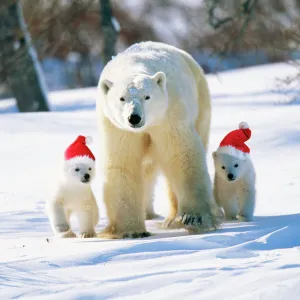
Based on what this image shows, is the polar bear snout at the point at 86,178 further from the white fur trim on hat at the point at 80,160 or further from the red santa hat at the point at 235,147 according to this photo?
the red santa hat at the point at 235,147

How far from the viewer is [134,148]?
223 inches

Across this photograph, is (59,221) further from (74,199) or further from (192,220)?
(192,220)

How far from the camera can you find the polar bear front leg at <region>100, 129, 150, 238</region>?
564 centimetres

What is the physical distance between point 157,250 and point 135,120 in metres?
0.84

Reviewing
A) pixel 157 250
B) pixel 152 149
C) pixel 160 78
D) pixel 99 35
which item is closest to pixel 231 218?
pixel 152 149

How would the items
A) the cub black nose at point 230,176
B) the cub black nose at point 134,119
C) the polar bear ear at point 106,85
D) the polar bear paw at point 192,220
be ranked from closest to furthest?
the cub black nose at point 134,119 < the polar bear ear at point 106,85 < the polar bear paw at point 192,220 < the cub black nose at point 230,176

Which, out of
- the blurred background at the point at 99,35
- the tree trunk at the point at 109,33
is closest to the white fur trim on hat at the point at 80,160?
the blurred background at the point at 99,35

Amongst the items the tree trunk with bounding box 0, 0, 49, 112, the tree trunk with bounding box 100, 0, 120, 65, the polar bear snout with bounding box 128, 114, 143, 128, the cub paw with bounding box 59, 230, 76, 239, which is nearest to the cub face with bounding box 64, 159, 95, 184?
the cub paw with bounding box 59, 230, 76, 239

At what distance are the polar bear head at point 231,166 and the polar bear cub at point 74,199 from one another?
3.40 ft

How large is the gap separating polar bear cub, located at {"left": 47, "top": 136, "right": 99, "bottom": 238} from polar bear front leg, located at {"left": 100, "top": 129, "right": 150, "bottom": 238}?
14 cm

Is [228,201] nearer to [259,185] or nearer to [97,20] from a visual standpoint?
[259,185]

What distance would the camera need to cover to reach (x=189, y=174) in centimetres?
571

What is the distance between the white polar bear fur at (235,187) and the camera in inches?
243

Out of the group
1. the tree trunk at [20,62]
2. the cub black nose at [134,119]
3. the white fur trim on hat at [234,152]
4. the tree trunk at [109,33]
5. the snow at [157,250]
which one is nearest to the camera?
the snow at [157,250]
